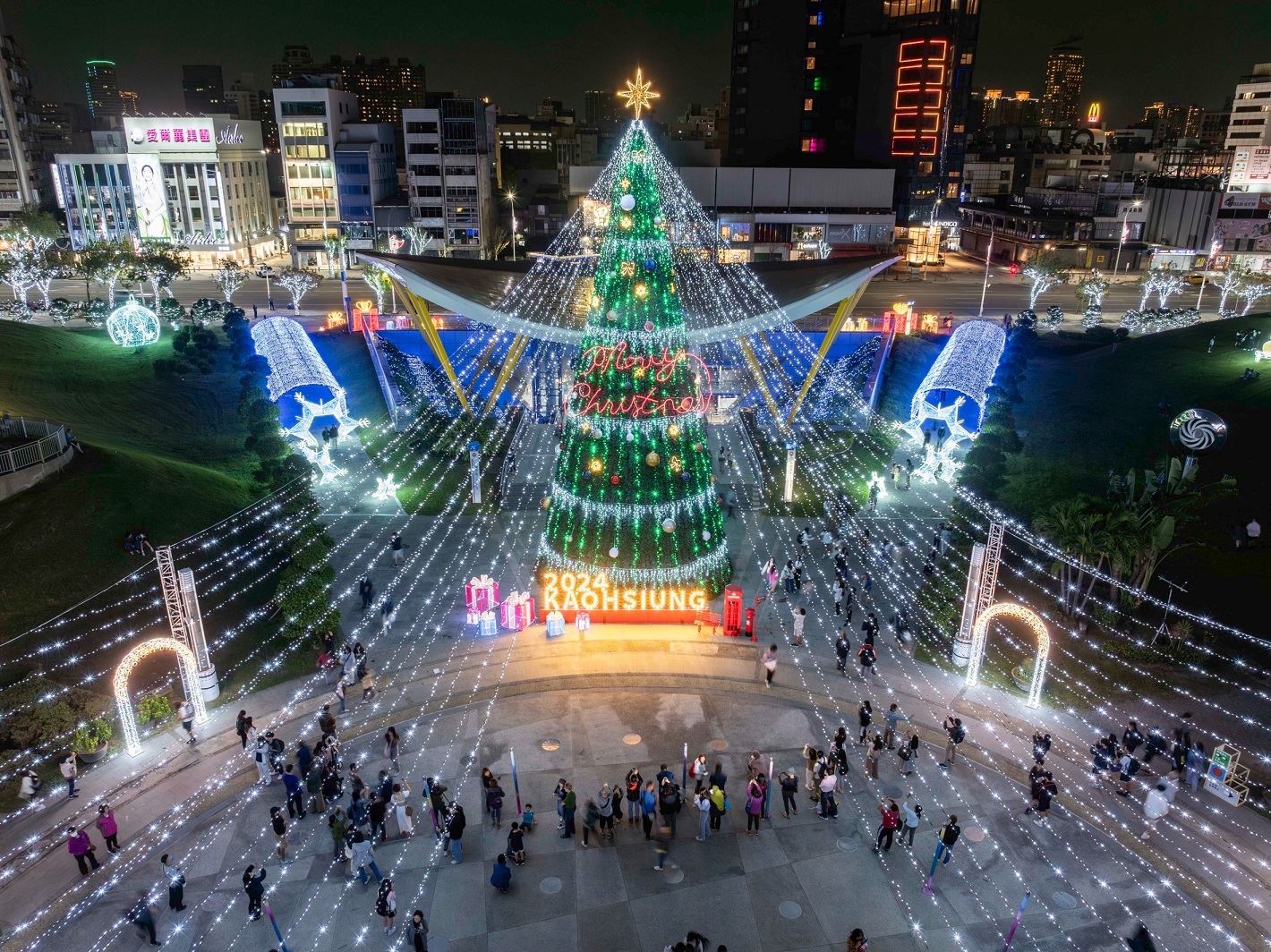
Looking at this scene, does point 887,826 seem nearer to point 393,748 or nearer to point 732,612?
point 732,612

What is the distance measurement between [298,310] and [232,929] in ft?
148

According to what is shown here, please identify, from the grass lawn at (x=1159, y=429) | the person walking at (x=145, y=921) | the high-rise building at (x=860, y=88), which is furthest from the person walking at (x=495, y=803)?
the high-rise building at (x=860, y=88)

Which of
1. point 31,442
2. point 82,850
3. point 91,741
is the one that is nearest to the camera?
point 82,850

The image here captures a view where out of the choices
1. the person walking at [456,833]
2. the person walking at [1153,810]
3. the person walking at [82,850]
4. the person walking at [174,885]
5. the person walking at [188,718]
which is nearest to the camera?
the person walking at [174,885]

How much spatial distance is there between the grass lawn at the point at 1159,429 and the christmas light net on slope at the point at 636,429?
12744 mm

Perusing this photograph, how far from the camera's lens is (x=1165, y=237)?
258 ft

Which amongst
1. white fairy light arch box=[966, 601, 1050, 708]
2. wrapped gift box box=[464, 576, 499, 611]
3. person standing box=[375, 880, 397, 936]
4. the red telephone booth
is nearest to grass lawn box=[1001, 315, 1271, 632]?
white fairy light arch box=[966, 601, 1050, 708]

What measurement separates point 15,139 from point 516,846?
102 meters

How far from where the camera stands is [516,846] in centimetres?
1348

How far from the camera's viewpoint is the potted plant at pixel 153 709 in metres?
17.0

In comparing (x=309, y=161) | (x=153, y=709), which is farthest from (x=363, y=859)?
(x=309, y=161)

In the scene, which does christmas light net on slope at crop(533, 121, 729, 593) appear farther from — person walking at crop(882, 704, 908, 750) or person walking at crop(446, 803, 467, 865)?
person walking at crop(446, 803, 467, 865)

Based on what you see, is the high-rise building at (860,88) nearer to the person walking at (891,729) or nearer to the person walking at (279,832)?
the person walking at (891,729)

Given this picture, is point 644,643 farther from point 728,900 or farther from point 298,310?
point 298,310
